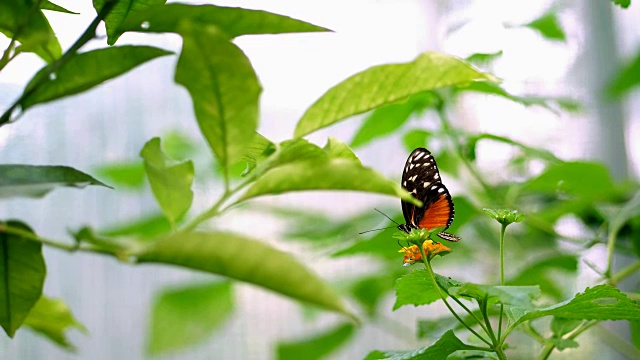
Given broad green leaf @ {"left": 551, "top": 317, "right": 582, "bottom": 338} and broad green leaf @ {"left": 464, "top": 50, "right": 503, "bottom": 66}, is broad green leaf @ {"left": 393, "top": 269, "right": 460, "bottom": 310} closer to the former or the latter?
broad green leaf @ {"left": 551, "top": 317, "right": 582, "bottom": 338}

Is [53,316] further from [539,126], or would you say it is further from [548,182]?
[539,126]

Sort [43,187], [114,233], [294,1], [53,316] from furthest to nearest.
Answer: [294,1] < [114,233] < [53,316] < [43,187]

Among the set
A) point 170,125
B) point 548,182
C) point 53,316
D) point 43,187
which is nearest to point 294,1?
point 170,125

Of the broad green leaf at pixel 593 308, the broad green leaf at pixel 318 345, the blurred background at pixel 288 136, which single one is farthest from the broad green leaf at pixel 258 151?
the blurred background at pixel 288 136

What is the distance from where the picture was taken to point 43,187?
0.76ft

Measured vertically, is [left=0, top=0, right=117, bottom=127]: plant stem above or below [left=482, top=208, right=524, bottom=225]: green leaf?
above

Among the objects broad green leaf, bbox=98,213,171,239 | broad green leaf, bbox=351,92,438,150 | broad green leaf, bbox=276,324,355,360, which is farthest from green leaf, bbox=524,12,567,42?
broad green leaf, bbox=98,213,171,239

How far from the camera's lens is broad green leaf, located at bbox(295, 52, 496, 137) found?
263 millimetres

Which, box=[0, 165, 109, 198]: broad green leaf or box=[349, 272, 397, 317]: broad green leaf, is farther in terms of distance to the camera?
box=[349, 272, 397, 317]: broad green leaf

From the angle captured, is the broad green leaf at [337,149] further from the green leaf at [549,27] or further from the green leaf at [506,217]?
the green leaf at [549,27]

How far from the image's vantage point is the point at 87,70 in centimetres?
27

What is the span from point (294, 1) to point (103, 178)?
1.68 feet

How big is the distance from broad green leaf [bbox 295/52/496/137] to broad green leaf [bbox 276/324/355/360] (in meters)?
0.48

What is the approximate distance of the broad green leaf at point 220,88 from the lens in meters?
0.21
